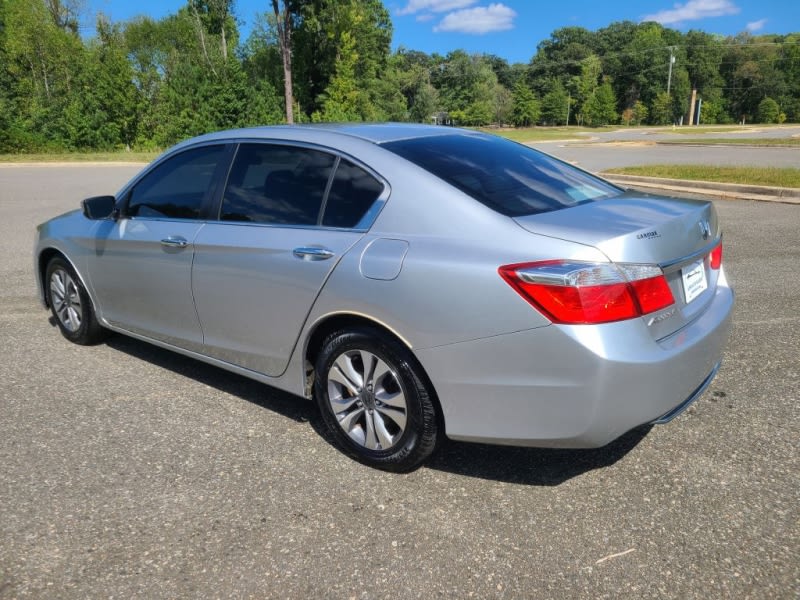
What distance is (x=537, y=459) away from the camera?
325cm

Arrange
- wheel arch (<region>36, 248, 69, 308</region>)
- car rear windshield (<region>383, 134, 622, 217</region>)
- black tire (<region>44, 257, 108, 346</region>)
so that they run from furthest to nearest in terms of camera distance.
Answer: wheel arch (<region>36, 248, 69, 308</region>)
black tire (<region>44, 257, 108, 346</region>)
car rear windshield (<region>383, 134, 622, 217</region>)

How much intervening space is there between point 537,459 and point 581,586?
0.94 meters

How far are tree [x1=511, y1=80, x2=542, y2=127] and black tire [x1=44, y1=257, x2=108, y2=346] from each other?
99044mm

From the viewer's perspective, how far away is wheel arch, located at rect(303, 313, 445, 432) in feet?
9.27

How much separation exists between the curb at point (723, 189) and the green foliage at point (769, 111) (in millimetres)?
105661

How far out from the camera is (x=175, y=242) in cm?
380

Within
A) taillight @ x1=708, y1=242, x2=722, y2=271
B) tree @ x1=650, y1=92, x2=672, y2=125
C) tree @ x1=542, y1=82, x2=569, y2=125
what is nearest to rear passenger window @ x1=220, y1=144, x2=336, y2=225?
taillight @ x1=708, y1=242, x2=722, y2=271

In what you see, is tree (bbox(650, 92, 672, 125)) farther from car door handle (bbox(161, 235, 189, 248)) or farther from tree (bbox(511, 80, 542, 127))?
car door handle (bbox(161, 235, 189, 248))

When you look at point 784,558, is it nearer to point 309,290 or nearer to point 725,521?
point 725,521

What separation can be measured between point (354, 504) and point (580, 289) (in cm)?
134

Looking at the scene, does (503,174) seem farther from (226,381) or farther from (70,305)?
(70,305)

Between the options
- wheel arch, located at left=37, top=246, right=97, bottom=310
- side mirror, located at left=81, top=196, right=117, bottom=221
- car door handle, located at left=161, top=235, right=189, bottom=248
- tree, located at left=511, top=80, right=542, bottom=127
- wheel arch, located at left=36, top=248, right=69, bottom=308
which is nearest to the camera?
car door handle, located at left=161, top=235, right=189, bottom=248

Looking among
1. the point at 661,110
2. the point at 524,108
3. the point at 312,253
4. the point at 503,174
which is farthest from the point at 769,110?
the point at 312,253

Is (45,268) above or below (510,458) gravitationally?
above
